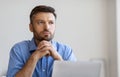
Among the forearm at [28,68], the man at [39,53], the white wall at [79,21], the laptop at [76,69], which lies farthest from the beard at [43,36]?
the white wall at [79,21]

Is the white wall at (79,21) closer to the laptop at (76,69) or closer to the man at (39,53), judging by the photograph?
the man at (39,53)

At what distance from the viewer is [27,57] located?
1168mm

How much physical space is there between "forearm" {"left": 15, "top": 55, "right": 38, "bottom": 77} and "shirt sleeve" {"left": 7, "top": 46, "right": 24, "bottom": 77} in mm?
34

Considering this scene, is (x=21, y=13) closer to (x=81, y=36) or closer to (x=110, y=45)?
(x=81, y=36)

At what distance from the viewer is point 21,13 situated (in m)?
2.65

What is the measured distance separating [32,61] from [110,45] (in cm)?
173

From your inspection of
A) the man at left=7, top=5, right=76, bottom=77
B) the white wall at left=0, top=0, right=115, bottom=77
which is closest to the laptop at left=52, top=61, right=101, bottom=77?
the man at left=7, top=5, right=76, bottom=77

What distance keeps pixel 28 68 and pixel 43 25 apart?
0.66 ft

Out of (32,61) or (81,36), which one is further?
(81,36)

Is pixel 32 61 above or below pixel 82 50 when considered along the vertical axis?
above

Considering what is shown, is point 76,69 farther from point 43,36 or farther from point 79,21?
point 79,21

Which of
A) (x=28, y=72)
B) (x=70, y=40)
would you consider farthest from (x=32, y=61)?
(x=70, y=40)

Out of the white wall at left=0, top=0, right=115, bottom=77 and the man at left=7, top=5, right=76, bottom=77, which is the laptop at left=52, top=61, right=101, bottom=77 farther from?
the white wall at left=0, top=0, right=115, bottom=77

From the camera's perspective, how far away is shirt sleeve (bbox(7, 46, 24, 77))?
109cm
